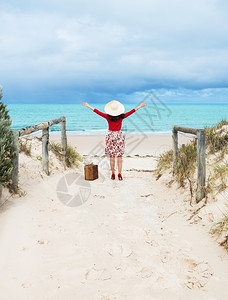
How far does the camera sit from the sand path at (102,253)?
10.9 feet

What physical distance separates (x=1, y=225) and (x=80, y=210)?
1.47 meters

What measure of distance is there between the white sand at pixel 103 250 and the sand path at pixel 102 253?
11 millimetres

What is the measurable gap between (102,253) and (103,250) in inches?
2.9

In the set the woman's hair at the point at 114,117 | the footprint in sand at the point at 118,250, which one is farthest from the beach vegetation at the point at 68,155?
the footprint in sand at the point at 118,250

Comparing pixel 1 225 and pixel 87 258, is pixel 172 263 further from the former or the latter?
pixel 1 225

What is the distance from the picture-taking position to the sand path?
3.33m

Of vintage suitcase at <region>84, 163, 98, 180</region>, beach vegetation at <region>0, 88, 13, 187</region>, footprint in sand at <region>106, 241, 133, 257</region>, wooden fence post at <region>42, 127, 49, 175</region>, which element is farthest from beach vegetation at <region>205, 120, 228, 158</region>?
beach vegetation at <region>0, 88, 13, 187</region>

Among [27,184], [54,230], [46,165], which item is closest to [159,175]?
[46,165]

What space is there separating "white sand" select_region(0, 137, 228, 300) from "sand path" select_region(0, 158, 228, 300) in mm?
11

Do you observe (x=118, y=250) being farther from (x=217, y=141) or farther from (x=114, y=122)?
(x=114, y=122)

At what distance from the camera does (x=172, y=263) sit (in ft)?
12.5

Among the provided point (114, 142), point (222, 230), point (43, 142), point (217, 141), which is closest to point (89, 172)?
point (114, 142)

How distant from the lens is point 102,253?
4000 millimetres

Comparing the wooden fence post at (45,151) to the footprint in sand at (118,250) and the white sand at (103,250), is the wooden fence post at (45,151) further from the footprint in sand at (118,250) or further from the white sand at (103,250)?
the footprint in sand at (118,250)
